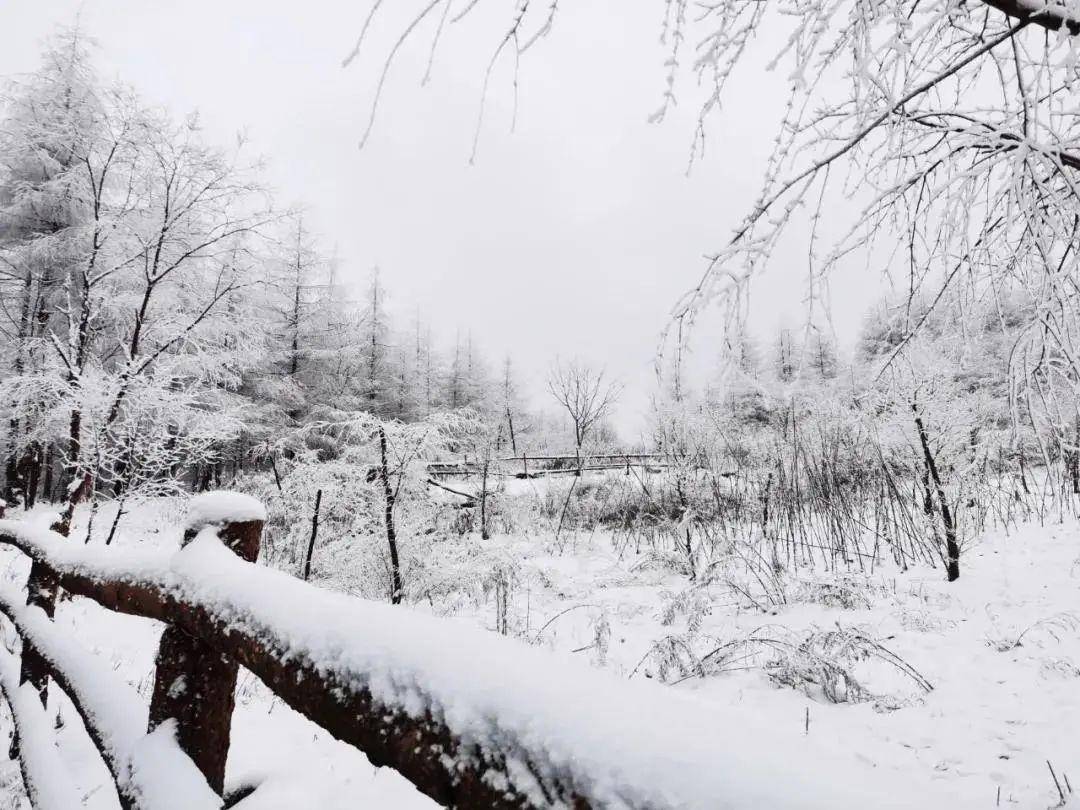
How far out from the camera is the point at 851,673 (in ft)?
12.0

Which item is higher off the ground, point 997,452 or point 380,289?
point 380,289

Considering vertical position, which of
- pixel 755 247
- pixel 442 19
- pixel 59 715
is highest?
pixel 442 19

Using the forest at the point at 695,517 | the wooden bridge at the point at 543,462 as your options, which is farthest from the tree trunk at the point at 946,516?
the wooden bridge at the point at 543,462

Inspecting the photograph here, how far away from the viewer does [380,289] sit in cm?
2662

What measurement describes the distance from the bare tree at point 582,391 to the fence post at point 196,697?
26145 mm

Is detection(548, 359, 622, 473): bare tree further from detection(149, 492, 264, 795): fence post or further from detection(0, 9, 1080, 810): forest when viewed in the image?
detection(149, 492, 264, 795): fence post

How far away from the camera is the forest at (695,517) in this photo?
1230mm

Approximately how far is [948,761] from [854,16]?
3303mm

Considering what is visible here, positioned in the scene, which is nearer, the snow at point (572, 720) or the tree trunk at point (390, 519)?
the snow at point (572, 720)

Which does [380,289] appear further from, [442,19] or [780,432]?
[442,19]

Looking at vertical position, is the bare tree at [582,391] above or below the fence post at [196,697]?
above

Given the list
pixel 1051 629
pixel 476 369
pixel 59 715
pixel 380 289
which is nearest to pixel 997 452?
pixel 1051 629

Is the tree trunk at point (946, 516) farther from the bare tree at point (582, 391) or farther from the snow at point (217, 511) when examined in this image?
the bare tree at point (582, 391)

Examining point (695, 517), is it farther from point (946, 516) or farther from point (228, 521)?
point (228, 521)
